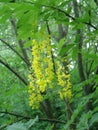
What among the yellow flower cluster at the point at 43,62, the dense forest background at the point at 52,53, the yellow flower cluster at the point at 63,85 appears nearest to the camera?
the dense forest background at the point at 52,53

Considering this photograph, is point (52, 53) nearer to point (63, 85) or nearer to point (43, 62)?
point (43, 62)

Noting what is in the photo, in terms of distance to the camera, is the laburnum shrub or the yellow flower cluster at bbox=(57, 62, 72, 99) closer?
the laburnum shrub

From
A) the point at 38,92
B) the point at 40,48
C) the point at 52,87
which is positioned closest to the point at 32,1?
the point at 40,48

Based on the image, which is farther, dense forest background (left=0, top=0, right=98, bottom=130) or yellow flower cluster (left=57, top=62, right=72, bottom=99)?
yellow flower cluster (left=57, top=62, right=72, bottom=99)

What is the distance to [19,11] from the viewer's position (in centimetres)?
148

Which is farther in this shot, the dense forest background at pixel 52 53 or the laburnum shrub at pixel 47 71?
the laburnum shrub at pixel 47 71

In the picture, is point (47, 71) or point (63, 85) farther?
point (63, 85)

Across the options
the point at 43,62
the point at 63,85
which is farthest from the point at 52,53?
the point at 63,85

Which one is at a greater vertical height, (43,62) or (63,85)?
(43,62)

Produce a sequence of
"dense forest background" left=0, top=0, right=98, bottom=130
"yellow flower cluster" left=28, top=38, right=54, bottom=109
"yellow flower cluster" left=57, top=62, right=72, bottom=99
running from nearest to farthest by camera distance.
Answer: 1. "dense forest background" left=0, top=0, right=98, bottom=130
2. "yellow flower cluster" left=28, top=38, right=54, bottom=109
3. "yellow flower cluster" left=57, top=62, right=72, bottom=99

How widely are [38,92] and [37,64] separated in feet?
1.31

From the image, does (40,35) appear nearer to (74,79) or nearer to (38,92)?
(38,92)

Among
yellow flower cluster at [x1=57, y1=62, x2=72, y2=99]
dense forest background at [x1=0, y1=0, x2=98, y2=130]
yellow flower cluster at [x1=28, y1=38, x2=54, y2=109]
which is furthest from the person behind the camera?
yellow flower cluster at [x1=57, y1=62, x2=72, y2=99]

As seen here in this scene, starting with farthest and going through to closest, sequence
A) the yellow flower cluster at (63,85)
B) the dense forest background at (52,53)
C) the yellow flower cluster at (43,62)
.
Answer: the yellow flower cluster at (63,85)
the yellow flower cluster at (43,62)
the dense forest background at (52,53)
